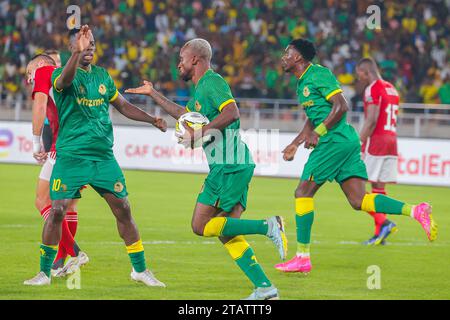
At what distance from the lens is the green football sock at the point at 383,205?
32.8 feet

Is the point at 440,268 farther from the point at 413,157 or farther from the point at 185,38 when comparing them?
the point at 185,38

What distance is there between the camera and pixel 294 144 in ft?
28.3

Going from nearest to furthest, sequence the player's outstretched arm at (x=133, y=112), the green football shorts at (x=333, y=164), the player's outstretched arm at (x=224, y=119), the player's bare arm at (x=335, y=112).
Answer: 1. the player's outstretched arm at (x=224, y=119)
2. the player's outstretched arm at (x=133, y=112)
3. the player's bare arm at (x=335, y=112)
4. the green football shorts at (x=333, y=164)

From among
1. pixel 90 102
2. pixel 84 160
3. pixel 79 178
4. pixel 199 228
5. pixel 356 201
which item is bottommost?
pixel 356 201

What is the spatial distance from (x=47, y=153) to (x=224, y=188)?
2.41 m

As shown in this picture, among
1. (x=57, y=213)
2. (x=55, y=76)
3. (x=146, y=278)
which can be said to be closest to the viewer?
(x=55, y=76)

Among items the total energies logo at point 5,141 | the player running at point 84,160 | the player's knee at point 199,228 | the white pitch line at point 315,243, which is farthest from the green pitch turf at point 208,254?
the total energies logo at point 5,141

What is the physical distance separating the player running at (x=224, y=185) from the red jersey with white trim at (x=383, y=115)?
4.94m

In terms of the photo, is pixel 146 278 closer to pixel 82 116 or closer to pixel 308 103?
pixel 82 116

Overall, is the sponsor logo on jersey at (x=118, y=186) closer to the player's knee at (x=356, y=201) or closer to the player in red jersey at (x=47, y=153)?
the player in red jersey at (x=47, y=153)

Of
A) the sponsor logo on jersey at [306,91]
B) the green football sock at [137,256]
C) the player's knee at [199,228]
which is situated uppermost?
the sponsor logo on jersey at [306,91]

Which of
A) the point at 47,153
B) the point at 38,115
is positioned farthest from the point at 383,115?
the point at 38,115

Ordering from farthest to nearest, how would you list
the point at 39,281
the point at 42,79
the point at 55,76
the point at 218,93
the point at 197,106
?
the point at 42,79
the point at 39,281
the point at 55,76
the point at 197,106
the point at 218,93

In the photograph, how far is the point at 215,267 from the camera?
9914mm
